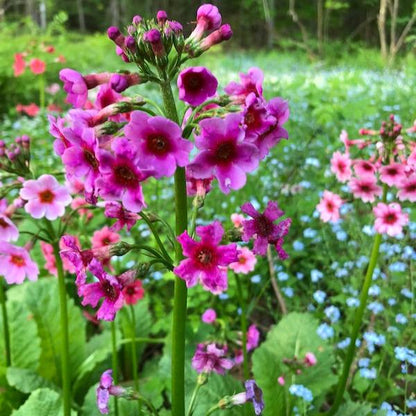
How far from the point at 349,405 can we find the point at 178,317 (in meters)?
1.02

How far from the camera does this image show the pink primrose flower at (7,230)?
165cm

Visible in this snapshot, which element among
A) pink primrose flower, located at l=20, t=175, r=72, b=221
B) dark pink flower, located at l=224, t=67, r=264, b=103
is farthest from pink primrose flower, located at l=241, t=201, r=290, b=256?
pink primrose flower, located at l=20, t=175, r=72, b=221

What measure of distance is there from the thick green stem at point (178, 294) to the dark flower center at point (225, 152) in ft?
0.47

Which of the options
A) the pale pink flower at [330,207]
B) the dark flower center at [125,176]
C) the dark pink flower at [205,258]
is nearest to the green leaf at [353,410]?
the pale pink flower at [330,207]

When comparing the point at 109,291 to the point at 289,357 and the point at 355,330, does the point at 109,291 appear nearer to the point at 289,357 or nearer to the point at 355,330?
the point at 355,330

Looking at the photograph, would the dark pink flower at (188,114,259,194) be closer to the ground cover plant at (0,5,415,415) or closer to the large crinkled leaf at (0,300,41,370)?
the ground cover plant at (0,5,415,415)

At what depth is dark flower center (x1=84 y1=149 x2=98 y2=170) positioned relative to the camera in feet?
3.48

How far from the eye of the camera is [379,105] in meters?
6.04

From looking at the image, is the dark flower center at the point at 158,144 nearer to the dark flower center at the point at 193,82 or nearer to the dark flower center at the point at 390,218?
the dark flower center at the point at 193,82

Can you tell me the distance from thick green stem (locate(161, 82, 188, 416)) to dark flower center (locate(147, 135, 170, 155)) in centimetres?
14

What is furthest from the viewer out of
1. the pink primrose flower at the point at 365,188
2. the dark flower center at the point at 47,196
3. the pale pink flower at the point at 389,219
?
the pink primrose flower at the point at 365,188

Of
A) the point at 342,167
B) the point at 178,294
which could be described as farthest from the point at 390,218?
the point at 178,294

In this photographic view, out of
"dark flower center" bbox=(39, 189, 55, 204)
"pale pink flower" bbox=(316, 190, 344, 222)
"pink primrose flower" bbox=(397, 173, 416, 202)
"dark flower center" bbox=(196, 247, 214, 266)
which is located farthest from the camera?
"pale pink flower" bbox=(316, 190, 344, 222)

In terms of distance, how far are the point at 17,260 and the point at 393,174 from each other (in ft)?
4.37
